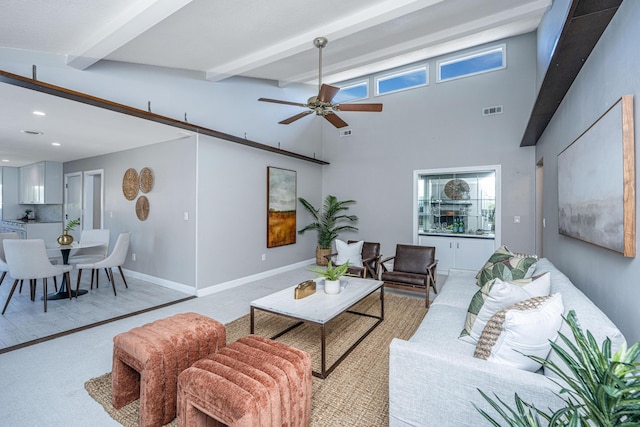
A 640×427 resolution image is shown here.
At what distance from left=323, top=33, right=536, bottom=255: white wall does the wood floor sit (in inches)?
165

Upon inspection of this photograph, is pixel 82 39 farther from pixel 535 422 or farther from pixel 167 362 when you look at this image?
pixel 535 422

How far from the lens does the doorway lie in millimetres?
6566

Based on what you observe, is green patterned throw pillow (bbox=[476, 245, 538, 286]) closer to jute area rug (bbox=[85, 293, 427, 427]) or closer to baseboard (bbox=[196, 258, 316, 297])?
jute area rug (bbox=[85, 293, 427, 427])

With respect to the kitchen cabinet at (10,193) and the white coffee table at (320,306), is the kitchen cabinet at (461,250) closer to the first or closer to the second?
the white coffee table at (320,306)

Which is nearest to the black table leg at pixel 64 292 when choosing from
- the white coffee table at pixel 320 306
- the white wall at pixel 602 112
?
the white coffee table at pixel 320 306

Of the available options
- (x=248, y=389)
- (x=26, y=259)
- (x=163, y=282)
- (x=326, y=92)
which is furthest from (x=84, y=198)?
(x=248, y=389)

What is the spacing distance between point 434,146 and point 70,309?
6448mm

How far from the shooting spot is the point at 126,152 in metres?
5.48

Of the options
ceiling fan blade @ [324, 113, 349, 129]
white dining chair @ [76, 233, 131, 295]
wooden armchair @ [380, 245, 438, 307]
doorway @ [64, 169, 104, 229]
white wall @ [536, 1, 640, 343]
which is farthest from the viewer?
doorway @ [64, 169, 104, 229]

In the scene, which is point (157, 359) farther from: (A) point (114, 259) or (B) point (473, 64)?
(B) point (473, 64)

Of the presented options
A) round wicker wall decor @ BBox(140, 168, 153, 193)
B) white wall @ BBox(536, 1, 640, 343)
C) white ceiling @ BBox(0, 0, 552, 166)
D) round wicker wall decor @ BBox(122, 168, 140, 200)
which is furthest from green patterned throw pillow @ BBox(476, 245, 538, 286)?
round wicker wall decor @ BBox(122, 168, 140, 200)

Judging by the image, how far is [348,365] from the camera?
8.09ft

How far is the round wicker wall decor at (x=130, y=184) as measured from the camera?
5.27 m

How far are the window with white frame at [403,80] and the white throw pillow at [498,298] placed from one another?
5.14 meters
